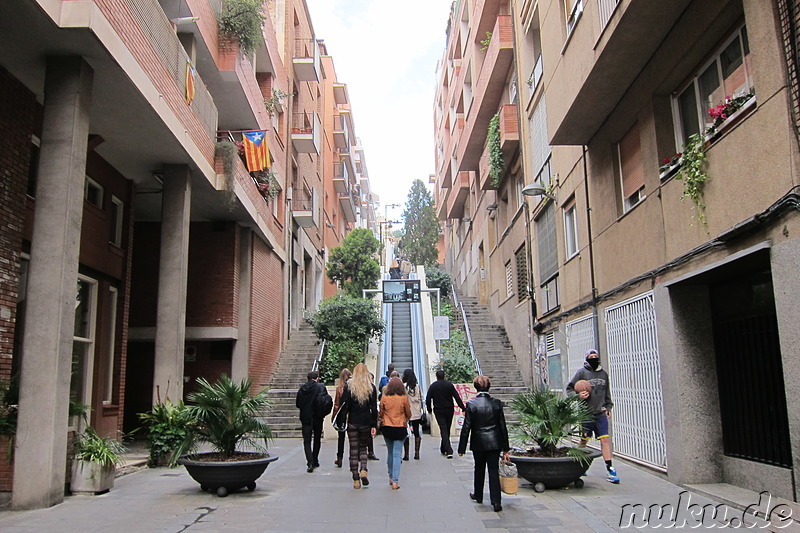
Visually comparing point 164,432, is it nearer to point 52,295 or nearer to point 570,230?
point 52,295

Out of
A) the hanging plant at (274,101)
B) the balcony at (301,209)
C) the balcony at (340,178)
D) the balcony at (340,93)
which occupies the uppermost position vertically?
the balcony at (340,93)

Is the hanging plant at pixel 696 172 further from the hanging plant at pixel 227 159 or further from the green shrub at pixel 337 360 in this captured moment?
the green shrub at pixel 337 360

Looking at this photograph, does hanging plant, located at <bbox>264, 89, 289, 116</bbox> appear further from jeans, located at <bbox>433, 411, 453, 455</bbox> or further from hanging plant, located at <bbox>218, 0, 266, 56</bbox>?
jeans, located at <bbox>433, 411, 453, 455</bbox>

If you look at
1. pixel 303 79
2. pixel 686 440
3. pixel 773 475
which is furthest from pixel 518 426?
pixel 303 79

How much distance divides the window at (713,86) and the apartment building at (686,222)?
0.03 meters

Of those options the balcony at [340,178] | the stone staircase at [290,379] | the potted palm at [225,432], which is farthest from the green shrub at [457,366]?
the balcony at [340,178]

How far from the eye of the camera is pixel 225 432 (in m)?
8.63

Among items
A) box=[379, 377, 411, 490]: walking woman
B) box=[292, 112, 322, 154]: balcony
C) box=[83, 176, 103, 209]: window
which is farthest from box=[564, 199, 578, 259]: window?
box=[292, 112, 322, 154]: balcony

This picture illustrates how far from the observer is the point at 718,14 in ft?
25.4

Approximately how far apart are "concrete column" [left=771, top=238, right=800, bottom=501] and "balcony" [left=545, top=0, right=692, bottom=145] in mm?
3211

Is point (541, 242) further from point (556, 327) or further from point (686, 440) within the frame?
point (686, 440)

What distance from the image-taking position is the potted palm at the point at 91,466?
8.50 metres

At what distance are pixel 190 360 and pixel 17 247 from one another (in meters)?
9.14

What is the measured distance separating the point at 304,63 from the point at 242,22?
995 centimetres
